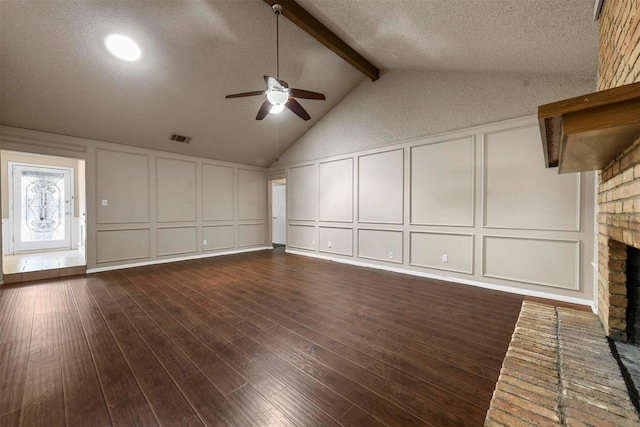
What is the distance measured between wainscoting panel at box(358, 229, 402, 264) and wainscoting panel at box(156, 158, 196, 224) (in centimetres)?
397

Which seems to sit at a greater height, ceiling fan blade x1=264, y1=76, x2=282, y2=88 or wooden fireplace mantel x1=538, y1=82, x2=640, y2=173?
ceiling fan blade x1=264, y1=76, x2=282, y2=88

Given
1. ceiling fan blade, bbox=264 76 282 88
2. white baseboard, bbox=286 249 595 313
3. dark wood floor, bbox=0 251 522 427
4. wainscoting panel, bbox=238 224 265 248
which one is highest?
ceiling fan blade, bbox=264 76 282 88

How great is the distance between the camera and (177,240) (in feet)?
18.7

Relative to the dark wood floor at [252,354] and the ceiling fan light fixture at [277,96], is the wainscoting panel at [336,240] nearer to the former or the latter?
the dark wood floor at [252,354]

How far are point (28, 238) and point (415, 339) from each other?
27.4 feet

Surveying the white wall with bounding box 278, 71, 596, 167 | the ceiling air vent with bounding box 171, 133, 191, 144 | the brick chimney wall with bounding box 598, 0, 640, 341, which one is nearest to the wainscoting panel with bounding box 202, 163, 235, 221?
the ceiling air vent with bounding box 171, 133, 191, 144

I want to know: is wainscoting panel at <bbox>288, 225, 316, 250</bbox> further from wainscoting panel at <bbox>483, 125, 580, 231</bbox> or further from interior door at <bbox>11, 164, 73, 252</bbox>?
interior door at <bbox>11, 164, 73, 252</bbox>

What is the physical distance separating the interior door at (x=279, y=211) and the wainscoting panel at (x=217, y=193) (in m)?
1.89

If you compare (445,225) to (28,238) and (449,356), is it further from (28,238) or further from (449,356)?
(28,238)

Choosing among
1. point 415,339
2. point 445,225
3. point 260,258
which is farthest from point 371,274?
point 260,258

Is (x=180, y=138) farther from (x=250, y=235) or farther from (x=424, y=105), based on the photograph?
(x=424, y=105)

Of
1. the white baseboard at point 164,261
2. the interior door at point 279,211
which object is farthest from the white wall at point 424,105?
the white baseboard at point 164,261

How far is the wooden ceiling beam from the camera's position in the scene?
3.15 metres

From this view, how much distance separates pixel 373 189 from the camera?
4.90 m
